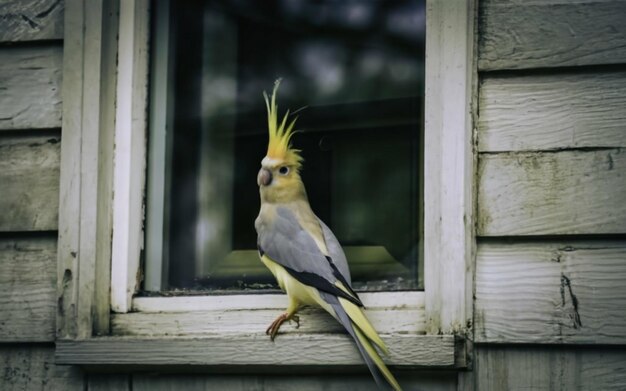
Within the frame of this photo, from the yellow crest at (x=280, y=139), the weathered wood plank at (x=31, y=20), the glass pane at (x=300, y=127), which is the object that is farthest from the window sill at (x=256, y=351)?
the weathered wood plank at (x=31, y=20)

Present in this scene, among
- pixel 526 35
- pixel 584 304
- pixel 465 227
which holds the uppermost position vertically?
pixel 526 35

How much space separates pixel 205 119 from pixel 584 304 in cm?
106

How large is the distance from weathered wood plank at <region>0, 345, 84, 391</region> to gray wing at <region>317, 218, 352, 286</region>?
669 mm

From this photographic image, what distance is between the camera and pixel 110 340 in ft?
7.54

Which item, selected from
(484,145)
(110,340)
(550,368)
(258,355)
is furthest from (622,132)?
(110,340)

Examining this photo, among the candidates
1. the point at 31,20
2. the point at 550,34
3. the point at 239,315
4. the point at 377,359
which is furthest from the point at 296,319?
the point at 31,20

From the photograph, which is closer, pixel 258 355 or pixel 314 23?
pixel 258 355

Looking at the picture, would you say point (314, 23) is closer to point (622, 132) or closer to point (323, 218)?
point (323, 218)

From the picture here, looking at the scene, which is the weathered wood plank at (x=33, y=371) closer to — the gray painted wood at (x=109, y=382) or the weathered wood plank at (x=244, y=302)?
the gray painted wood at (x=109, y=382)

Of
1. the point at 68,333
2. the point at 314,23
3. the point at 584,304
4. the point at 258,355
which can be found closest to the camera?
the point at 584,304

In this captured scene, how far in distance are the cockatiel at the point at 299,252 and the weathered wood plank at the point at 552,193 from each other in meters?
0.32

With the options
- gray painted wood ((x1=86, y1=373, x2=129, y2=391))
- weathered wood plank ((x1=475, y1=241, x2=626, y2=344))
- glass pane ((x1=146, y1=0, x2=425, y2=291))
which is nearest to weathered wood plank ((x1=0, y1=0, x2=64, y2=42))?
glass pane ((x1=146, y1=0, x2=425, y2=291))

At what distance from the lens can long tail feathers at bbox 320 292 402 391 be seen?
81.1 inches

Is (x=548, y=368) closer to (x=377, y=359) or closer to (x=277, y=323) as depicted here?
(x=377, y=359)
